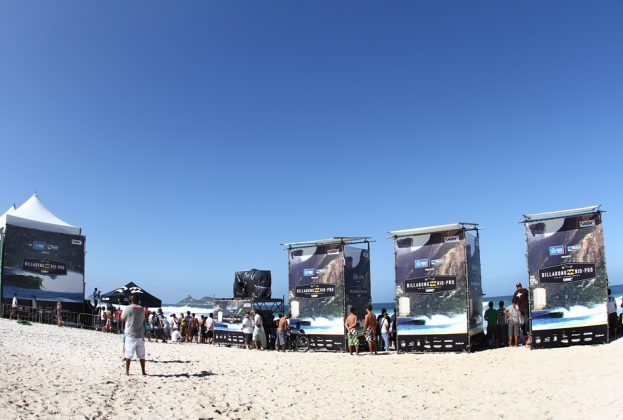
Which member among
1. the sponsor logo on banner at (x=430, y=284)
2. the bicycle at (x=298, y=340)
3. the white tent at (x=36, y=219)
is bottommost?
the bicycle at (x=298, y=340)

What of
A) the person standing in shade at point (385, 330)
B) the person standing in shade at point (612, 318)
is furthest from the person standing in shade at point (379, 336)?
the person standing in shade at point (612, 318)

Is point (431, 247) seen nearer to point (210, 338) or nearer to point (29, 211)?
point (210, 338)

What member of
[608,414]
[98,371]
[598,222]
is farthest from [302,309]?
[608,414]

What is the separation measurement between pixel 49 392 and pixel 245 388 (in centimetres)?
314

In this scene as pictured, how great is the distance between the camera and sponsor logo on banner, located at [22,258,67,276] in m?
23.7

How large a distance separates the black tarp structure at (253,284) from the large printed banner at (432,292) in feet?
21.7

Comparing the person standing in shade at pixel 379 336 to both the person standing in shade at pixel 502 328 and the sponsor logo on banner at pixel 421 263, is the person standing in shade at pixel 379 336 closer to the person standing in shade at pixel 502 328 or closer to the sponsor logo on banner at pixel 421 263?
the sponsor logo on banner at pixel 421 263

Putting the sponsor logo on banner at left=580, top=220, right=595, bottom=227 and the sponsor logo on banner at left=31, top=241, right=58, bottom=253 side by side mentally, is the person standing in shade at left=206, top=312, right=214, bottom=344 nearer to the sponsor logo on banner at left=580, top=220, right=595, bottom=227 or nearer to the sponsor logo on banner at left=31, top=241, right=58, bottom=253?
the sponsor logo on banner at left=31, top=241, right=58, bottom=253

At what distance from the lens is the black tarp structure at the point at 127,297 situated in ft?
72.6

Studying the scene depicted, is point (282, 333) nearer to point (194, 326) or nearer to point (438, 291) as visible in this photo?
point (438, 291)

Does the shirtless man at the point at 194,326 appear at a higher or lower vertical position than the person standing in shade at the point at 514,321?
lower

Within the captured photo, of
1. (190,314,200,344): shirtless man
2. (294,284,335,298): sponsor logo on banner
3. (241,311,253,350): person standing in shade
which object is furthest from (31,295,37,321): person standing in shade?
(294,284,335,298): sponsor logo on banner

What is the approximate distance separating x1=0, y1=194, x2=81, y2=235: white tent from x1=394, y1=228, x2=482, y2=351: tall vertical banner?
18.1m

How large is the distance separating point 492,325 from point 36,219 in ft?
70.9
